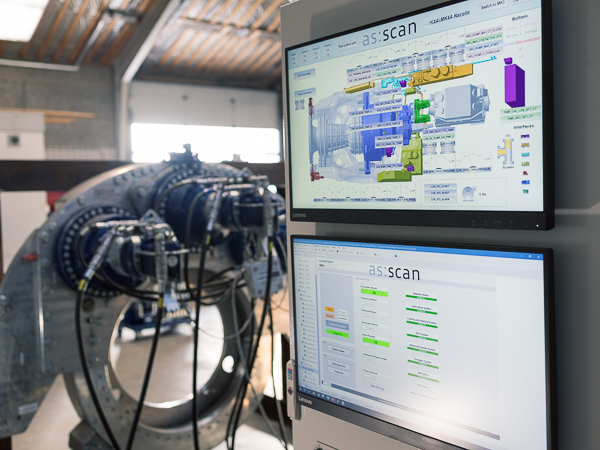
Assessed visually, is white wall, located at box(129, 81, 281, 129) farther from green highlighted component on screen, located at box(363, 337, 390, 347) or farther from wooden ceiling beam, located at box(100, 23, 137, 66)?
green highlighted component on screen, located at box(363, 337, 390, 347)

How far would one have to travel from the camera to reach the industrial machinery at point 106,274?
5.90 feet

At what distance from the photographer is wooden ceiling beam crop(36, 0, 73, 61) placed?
6852mm

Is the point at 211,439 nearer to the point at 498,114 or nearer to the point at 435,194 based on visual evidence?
the point at 435,194

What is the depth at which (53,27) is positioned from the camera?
290 inches

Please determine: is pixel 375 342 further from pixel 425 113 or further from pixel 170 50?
pixel 170 50

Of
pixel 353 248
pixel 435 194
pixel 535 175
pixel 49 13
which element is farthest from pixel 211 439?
pixel 49 13

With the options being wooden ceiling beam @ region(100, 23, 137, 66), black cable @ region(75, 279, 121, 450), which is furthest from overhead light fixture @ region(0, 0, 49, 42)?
black cable @ region(75, 279, 121, 450)

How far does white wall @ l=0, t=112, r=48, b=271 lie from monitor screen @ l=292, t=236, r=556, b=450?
4.87 meters

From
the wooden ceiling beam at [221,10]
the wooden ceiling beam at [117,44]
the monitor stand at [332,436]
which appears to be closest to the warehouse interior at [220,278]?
the monitor stand at [332,436]

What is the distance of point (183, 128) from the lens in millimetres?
9492

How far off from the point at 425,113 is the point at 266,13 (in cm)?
745

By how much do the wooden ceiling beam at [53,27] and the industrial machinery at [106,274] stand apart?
19.1 feet

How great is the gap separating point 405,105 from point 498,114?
6.5 inches

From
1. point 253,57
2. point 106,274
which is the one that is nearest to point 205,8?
point 253,57
